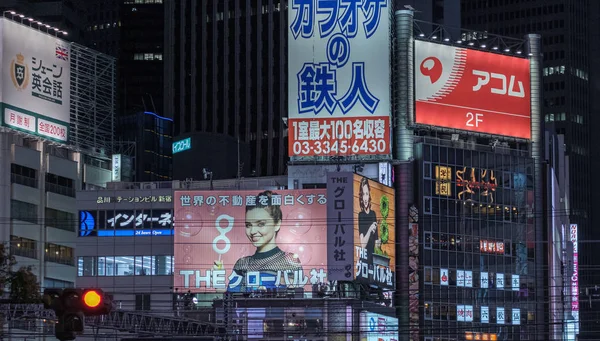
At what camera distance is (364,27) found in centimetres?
12438

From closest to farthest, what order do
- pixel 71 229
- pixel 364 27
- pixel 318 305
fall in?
1. pixel 318 305
2. pixel 364 27
3. pixel 71 229

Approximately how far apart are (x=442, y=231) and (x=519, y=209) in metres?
9.66

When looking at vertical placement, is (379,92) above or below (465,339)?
above

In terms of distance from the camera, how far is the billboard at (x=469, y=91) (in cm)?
12725

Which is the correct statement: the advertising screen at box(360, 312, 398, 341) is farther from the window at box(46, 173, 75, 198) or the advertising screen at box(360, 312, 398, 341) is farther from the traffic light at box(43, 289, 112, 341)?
the traffic light at box(43, 289, 112, 341)

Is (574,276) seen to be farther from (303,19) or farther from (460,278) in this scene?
(303,19)

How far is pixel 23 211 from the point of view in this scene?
132 metres

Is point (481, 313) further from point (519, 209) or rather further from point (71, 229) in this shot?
point (71, 229)

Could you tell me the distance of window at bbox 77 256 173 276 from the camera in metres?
127

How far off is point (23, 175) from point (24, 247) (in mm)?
6881

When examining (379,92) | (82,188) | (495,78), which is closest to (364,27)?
(379,92)

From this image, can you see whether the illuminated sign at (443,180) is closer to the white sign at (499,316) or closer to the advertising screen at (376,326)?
the white sign at (499,316)

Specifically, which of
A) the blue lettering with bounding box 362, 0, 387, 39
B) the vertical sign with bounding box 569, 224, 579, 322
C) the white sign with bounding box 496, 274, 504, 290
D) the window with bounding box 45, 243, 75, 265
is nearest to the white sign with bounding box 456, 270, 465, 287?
the white sign with bounding box 496, 274, 504, 290

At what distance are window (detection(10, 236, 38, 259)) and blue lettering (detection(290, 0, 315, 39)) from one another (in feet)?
105
